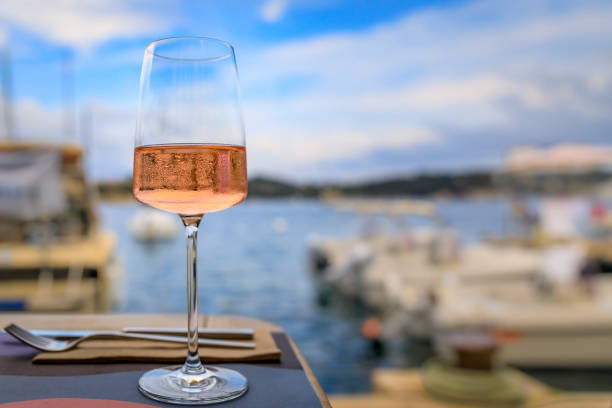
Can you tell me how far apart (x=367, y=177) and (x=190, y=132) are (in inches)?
1070

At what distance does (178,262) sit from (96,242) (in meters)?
19.0

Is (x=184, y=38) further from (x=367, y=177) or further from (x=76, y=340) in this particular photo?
(x=367, y=177)

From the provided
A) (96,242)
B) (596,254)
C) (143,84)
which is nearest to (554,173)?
(596,254)

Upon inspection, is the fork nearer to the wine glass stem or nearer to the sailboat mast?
the wine glass stem

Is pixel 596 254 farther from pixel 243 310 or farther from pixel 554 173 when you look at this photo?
pixel 243 310

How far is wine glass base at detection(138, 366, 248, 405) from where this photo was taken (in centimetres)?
48

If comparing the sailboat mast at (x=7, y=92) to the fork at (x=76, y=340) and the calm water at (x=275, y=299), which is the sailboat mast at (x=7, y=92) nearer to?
the calm water at (x=275, y=299)

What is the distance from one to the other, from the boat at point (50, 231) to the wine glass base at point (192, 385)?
5.55 m

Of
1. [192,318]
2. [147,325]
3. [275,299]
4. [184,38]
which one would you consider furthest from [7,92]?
[192,318]

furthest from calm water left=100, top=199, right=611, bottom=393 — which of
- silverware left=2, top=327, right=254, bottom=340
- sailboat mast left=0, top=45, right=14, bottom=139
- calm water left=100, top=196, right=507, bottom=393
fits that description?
sailboat mast left=0, top=45, right=14, bottom=139

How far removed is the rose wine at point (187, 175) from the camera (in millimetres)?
603

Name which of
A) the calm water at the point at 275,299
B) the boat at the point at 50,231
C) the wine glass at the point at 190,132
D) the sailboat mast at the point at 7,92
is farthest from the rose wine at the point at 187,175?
the sailboat mast at the point at 7,92

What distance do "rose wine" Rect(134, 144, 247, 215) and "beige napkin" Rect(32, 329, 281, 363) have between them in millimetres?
170

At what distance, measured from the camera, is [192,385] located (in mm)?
523
